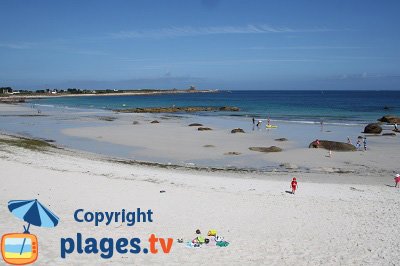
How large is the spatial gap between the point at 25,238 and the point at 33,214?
3.09ft

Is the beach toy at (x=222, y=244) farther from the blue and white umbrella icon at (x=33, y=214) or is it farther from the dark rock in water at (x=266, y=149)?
the dark rock in water at (x=266, y=149)

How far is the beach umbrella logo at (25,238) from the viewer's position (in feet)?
26.8

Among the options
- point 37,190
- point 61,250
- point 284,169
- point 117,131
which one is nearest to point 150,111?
point 117,131

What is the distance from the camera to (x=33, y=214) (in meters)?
9.73

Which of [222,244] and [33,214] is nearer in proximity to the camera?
[33,214]

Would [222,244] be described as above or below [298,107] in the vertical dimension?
below

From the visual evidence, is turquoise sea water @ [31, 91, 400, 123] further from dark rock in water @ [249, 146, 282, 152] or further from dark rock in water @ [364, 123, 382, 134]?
dark rock in water @ [249, 146, 282, 152]

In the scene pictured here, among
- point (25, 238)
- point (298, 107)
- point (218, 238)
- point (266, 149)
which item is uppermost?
point (298, 107)

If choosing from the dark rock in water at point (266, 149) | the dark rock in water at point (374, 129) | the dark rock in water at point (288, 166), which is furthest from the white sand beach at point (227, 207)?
the dark rock in water at point (374, 129)

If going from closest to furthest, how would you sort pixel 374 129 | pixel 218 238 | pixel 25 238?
pixel 25 238, pixel 218 238, pixel 374 129

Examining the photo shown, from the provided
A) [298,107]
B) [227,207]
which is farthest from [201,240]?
[298,107]

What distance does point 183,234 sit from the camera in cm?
1073

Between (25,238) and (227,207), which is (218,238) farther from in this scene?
(25,238)

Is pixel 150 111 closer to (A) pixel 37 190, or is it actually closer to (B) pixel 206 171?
(B) pixel 206 171
